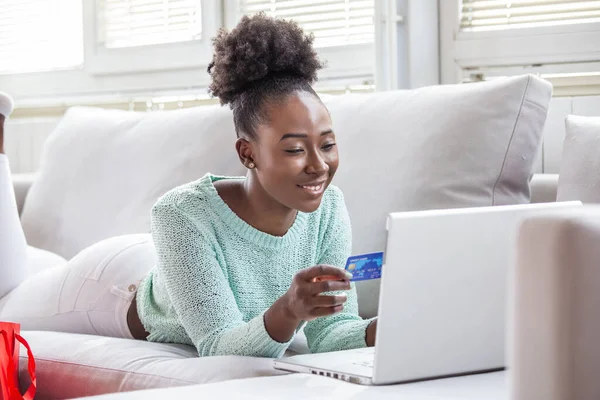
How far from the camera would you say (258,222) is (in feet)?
4.83

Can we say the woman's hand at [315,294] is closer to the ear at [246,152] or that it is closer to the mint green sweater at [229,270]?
the mint green sweater at [229,270]

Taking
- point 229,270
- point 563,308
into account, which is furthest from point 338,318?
point 563,308

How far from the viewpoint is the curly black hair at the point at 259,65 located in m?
1.42

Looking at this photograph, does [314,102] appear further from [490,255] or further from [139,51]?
[139,51]

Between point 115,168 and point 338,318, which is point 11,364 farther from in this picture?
point 115,168

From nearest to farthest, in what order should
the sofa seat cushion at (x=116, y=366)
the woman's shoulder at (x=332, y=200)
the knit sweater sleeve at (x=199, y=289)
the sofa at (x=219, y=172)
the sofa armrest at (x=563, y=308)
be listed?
the sofa armrest at (x=563, y=308) < the sofa seat cushion at (x=116, y=366) < the knit sweater sleeve at (x=199, y=289) < the sofa at (x=219, y=172) < the woman's shoulder at (x=332, y=200)

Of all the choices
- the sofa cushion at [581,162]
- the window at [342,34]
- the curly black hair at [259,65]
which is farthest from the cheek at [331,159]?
the window at [342,34]

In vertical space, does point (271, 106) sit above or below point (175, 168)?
above

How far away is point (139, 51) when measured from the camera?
2967mm

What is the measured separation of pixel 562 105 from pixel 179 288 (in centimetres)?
116

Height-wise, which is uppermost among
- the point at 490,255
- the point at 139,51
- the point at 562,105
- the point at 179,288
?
the point at 139,51

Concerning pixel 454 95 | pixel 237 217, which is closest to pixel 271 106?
pixel 237 217

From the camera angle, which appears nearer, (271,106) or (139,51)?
(271,106)

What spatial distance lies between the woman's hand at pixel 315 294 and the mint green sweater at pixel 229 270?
11 cm
